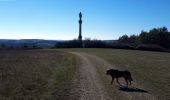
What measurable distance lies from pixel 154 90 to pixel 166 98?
7.39ft

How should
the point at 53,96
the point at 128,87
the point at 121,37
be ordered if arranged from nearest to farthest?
the point at 53,96
the point at 128,87
the point at 121,37

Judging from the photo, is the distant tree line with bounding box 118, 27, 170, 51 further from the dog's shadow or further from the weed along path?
the dog's shadow

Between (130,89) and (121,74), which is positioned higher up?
(121,74)

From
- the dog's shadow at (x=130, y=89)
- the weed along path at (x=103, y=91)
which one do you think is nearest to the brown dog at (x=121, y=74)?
the weed along path at (x=103, y=91)

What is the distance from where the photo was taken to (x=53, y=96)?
15664mm

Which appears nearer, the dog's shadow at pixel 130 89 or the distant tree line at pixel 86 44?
the dog's shadow at pixel 130 89

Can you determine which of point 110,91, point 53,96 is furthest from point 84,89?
point 53,96

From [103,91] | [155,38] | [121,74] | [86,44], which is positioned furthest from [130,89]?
[155,38]

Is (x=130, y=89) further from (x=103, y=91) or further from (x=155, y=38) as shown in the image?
A: (x=155, y=38)

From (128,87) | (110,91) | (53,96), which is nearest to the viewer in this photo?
(53,96)

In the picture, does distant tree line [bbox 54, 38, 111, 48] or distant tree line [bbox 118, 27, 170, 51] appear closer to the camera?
distant tree line [bbox 54, 38, 111, 48]

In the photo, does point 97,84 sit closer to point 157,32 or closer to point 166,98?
point 166,98

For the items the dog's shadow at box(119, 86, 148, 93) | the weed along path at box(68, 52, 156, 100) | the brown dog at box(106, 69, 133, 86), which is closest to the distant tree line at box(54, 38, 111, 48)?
the weed along path at box(68, 52, 156, 100)

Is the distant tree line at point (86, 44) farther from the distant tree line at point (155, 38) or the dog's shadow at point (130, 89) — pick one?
the dog's shadow at point (130, 89)
